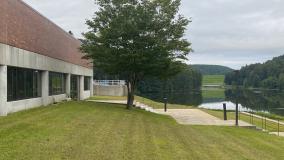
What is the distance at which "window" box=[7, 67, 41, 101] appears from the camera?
76.7 feet

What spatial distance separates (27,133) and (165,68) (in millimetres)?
16816

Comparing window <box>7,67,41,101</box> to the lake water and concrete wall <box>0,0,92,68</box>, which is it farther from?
the lake water

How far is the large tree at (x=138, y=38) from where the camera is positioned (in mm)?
28875

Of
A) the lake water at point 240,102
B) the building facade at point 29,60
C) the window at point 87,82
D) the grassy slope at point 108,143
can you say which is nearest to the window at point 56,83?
the building facade at point 29,60

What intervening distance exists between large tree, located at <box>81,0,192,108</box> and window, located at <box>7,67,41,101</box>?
4420mm

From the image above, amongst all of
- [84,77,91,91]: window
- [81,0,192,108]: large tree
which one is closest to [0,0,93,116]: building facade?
[81,0,192,108]: large tree

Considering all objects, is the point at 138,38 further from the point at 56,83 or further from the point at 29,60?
the point at 56,83

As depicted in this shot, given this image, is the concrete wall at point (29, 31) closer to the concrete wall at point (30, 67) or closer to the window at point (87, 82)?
the concrete wall at point (30, 67)

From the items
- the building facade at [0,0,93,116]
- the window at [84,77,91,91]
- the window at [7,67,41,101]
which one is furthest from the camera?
the window at [84,77,91,91]

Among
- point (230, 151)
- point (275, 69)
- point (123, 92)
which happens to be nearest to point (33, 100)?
point (230, 151)

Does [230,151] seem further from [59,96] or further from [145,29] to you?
[59,96]

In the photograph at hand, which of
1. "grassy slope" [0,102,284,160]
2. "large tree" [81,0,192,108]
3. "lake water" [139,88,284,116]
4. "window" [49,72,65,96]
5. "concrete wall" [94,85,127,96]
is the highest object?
"large tree" [81,0,192,108]

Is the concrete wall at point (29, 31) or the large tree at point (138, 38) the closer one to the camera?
the concrete wall at point (29, 31)

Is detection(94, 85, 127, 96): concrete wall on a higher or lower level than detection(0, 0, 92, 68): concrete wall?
lower
